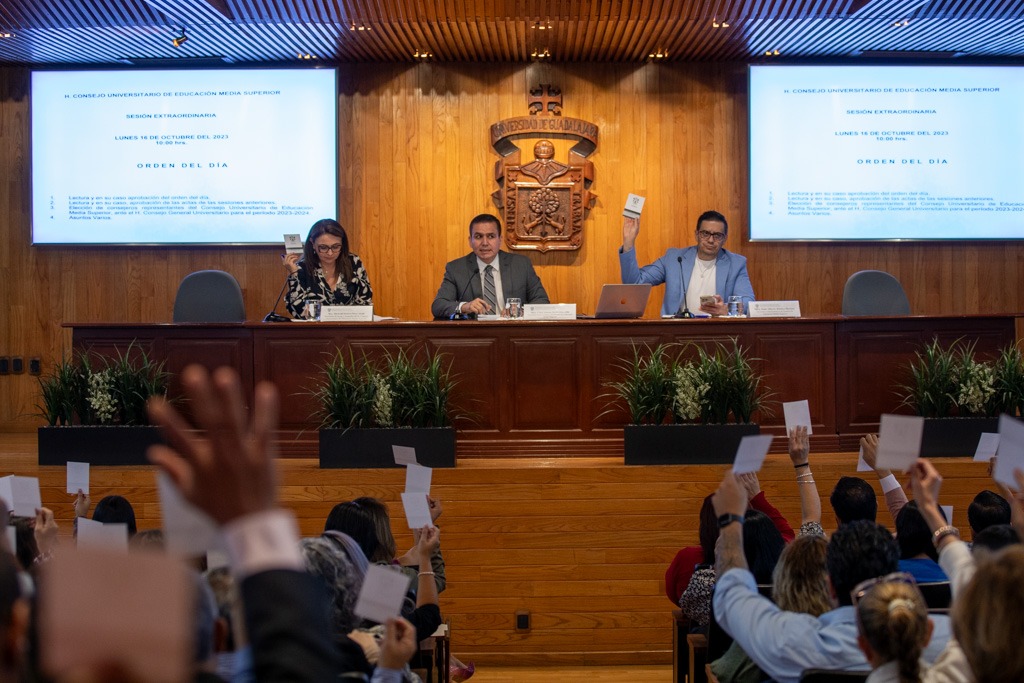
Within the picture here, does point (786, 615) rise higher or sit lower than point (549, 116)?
lower

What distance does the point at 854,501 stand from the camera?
3471 mm

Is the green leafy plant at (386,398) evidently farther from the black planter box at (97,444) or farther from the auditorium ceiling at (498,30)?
the auditorium ceiling at (498,30)

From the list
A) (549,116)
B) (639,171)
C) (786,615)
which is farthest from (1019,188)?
(786,615)

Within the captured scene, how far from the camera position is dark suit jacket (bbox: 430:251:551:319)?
694 centimetres

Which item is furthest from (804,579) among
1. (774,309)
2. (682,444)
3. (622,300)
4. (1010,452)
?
(774,309)

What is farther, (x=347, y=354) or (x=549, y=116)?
(x=549, y=116)

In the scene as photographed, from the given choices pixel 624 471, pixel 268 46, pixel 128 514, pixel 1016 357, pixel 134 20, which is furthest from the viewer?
pixel 268 46

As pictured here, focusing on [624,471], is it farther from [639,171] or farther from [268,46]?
[268,46]

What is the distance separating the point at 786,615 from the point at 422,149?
657cm

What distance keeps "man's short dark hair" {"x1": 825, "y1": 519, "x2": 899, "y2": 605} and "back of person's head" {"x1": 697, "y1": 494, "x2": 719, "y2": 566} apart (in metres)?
1.10

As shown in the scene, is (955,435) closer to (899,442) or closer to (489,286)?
(489,286)

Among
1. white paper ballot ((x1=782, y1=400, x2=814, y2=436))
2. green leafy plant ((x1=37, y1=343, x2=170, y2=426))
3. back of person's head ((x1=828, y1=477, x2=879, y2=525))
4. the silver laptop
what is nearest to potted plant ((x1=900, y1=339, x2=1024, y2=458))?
the silver laptop

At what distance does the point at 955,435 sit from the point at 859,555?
12.1 feet

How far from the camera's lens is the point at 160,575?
818mm
